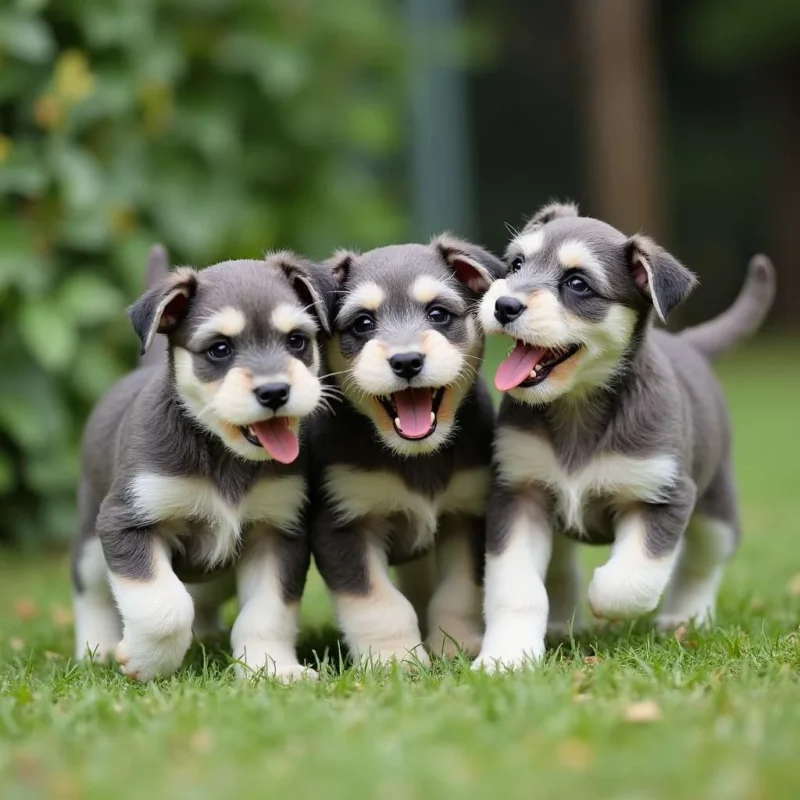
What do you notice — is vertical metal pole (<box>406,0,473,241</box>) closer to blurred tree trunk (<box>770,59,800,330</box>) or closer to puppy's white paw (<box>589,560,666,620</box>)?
puppy's white paw (<box>589,560,666,620</box>)

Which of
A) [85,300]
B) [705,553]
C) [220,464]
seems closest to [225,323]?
[220,464]

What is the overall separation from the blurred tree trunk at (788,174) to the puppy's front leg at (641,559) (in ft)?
84.1

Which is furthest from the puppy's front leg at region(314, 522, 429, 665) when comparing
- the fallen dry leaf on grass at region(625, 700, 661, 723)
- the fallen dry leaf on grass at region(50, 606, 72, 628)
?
the fallen dry leaf on grass at region(50, 606, 72, 628)

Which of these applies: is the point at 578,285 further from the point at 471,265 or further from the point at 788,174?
the point at 788,174

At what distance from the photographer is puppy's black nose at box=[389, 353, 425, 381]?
17.4 ft

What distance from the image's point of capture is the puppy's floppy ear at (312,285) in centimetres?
560

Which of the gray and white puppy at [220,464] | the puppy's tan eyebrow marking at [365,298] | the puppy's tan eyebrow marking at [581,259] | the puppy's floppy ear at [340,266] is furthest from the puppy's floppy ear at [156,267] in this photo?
the puppy's tan eyebrow marking at [581,259]

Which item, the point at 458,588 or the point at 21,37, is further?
the point at 21,37

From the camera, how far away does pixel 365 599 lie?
219 inches

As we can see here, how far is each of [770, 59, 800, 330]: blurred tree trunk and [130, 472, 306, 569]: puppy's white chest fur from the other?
26247 millimetres

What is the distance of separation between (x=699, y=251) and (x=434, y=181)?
46.9 feet

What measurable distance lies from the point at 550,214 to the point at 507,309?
3.23 ft

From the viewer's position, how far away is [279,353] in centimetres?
529

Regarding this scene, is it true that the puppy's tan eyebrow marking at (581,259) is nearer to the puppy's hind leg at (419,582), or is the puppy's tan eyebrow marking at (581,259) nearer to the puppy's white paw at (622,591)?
the puppy's white paw at (622,591)
